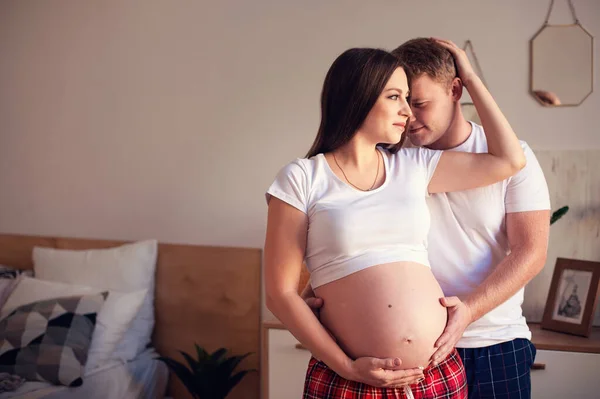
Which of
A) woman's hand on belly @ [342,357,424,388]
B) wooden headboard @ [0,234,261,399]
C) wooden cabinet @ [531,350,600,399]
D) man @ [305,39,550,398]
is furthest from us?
wooden headboard @ [0,234,261,399]

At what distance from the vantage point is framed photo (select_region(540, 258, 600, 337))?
2330mm

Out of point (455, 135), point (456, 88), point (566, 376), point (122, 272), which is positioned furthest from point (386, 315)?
point (122, 272)

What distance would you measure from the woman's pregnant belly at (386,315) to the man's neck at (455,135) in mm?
372

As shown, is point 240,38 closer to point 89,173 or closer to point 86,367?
point 89,173

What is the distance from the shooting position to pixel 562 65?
256 centimetres

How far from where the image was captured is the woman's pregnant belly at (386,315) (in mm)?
1243

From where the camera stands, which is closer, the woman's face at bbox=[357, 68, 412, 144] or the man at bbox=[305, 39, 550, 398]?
the woman's face at bbox=[357, 68, 412, 144]

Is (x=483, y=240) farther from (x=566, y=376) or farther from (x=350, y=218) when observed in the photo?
(x=566, y=376)

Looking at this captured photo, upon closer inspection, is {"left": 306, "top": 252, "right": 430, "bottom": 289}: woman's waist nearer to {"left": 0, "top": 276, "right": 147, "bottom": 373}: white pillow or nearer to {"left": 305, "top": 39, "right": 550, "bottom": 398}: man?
{"left": 305, "top": 39, "right": 550, "bottom": 398}: man

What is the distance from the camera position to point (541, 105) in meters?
2.58

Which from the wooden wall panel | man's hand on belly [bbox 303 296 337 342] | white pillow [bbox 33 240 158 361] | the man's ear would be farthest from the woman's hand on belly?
white pillow [bbox 33 240 158 361]

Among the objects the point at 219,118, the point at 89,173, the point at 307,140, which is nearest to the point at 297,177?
the point at 307,140

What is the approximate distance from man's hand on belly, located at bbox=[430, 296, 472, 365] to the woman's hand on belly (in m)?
0.07

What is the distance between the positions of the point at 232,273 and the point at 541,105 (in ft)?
5.20
